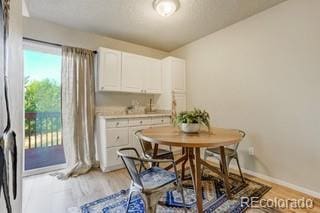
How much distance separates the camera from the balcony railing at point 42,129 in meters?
2.83

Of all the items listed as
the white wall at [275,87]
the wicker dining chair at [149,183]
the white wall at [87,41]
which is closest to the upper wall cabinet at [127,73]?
the white wall at [87,41]

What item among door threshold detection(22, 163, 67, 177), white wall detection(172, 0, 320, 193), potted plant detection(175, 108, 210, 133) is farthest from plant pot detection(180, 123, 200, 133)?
door threshold detection(22, 163, 67, 177)

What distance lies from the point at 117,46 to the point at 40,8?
138 centimetres

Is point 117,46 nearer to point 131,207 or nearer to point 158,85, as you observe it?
point 158,85

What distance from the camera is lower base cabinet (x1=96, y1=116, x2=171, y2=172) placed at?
9.50ft

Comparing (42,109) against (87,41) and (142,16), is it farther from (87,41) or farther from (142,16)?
(142,16)

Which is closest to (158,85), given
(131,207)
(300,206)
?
(131,207)

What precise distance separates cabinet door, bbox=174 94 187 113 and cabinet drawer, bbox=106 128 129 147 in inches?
51.3

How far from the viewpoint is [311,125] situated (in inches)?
84.1

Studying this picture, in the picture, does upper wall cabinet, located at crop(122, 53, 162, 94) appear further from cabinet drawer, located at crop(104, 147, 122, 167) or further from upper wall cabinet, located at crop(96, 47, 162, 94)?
cabinet drawer, located at crop(104, 147, 122, 167)

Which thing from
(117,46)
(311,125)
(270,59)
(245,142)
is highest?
(117,46)

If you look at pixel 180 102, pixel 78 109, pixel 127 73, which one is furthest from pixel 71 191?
pixel 180 102

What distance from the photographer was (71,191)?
224 centimetres

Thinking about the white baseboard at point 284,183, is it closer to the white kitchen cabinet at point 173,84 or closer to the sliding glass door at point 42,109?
the white kitchen cabinet at point 173,84
